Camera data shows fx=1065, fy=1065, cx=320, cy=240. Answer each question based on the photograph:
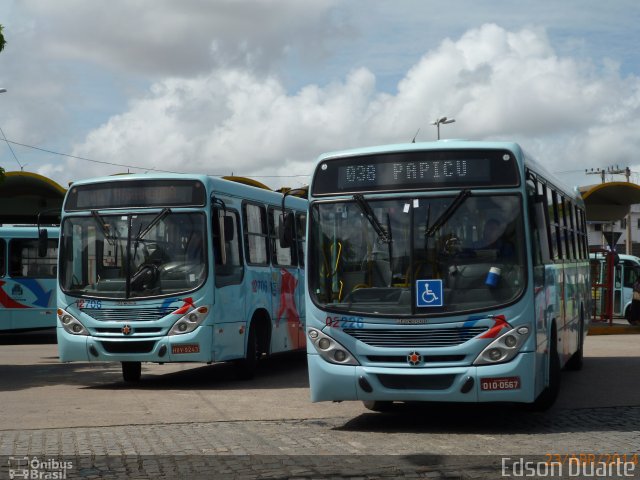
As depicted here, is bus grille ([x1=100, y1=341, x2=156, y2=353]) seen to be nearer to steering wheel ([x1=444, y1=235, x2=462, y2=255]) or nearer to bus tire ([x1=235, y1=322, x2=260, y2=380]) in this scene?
bus tire ([x1=235, y1=322, x2=260, y2=380])

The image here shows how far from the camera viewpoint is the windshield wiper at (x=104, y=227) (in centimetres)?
1505

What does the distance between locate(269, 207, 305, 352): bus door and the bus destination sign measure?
6647 millimetres

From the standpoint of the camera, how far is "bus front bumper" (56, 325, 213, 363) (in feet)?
48.0

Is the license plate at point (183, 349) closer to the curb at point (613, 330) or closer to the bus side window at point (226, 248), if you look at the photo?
the bus side window at point (226, 248)

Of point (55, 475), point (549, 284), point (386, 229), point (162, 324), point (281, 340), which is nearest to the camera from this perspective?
point (55, 475)

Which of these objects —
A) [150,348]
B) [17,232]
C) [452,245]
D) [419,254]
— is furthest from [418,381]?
[17,232]

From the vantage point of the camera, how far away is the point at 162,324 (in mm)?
14688

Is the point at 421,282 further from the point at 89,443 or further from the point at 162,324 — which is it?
the point at 162,324

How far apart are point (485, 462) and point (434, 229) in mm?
2646

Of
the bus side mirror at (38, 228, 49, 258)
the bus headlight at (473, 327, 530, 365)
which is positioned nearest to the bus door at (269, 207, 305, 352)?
the bus side mirror at (38, 228, 49, 258)

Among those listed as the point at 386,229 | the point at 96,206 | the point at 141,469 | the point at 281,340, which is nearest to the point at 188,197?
the point at 96,206

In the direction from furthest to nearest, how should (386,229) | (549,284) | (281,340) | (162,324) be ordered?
(281,340) < (162,324) < (549,284) < (386,229)

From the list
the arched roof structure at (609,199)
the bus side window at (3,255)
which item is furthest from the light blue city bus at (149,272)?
the arched roof structure at (609,199)

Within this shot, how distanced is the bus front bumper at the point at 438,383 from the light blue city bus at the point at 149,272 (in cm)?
465
